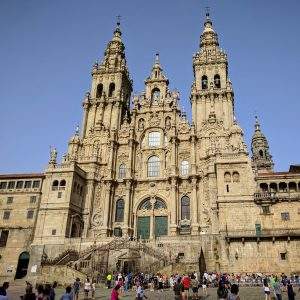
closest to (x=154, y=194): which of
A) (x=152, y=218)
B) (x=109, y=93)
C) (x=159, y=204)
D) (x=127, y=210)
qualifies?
(x=159, y=204)

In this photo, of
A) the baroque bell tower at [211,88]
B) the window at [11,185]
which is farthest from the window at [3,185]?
the baroque bell tower at [211,88]

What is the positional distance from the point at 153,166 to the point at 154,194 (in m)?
4.66

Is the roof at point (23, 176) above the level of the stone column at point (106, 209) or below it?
above

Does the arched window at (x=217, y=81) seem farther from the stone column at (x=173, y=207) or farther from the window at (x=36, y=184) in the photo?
the window at (x=36, y=184)

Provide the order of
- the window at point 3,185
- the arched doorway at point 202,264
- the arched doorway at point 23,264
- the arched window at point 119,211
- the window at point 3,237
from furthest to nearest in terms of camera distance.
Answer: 1. the window at point 3,185
2. the arched window at point 119,211
3. the window at point 3,237
4. the arched doorway at point 23,264
5. the arched doorway at point 202,264

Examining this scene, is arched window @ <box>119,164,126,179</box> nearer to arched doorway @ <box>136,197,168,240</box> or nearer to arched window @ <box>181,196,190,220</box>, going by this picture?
arched doorway @ <box>136,197,168,240</box>

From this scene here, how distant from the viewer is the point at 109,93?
198 feet

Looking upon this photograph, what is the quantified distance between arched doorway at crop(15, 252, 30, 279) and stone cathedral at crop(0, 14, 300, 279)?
13 cm

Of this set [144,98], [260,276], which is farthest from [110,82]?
[260,276]

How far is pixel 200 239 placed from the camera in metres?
40.1

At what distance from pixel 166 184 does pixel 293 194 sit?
17.1 meters

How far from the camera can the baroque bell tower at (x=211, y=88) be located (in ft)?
175

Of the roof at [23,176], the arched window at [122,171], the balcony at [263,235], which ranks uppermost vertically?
the arched window at [122,171]

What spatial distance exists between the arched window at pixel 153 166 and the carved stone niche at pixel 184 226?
8.23 meters
